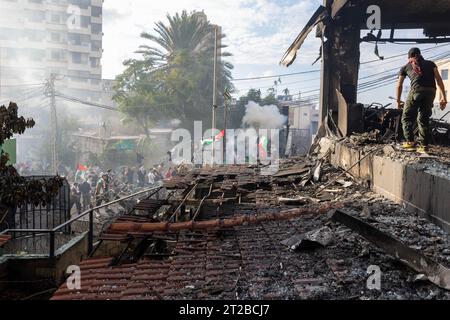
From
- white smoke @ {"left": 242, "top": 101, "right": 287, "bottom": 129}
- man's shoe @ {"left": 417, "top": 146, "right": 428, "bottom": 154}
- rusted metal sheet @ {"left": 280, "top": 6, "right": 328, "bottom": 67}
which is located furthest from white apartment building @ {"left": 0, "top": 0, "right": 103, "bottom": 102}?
man's shoe @ {"left": 417, "top": 146, "right": 428, "bottom": 154}

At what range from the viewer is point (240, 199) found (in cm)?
668

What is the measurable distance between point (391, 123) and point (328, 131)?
202 centimetres

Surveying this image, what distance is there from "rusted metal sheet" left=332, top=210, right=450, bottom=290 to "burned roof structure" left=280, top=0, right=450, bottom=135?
5.92 meters

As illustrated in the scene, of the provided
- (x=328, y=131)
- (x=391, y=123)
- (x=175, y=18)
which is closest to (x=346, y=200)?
(x=391, y=123)

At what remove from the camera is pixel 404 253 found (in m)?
3.48

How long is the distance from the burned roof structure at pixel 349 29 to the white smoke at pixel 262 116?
22130 mm

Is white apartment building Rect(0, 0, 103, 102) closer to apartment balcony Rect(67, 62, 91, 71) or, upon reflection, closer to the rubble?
apartment balcony Rect(67, 62, 91, 71)

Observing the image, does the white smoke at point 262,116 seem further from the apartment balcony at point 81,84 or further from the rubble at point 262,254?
the apartment balcony at point 81,84

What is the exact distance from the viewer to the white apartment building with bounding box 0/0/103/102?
55781mm

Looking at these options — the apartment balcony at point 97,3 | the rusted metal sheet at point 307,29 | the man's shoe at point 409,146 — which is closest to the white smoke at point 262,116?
the rusted metal sheet at point 307,29

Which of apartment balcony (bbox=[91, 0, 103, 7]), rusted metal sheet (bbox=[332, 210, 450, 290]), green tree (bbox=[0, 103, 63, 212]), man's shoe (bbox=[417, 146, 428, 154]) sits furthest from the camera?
apartment balcony (bbox=[91, 0, 103, 7])

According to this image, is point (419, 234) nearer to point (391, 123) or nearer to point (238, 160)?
point (391, 123)

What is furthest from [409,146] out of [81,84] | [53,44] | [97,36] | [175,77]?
[97,36]
